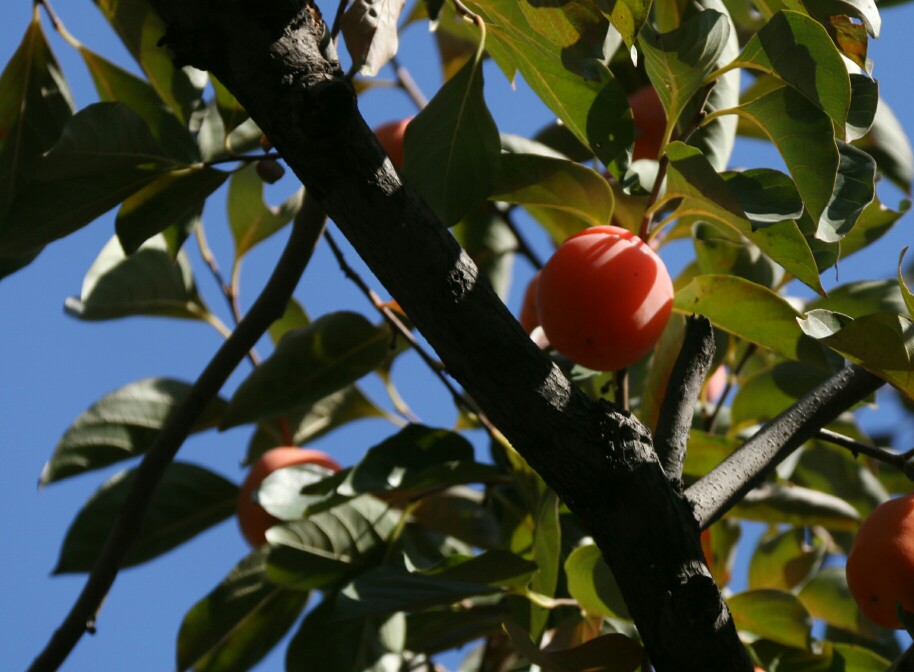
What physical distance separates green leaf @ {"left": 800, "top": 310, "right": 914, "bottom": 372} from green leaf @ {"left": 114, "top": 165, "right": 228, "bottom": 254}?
2.36 feet

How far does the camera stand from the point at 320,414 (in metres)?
1.91

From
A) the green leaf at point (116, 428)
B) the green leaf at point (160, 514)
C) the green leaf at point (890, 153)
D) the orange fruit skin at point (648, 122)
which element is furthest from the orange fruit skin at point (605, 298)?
the green leaf at point (160, 514)

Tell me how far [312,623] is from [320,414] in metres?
0.51

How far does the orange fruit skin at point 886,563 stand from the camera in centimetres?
102

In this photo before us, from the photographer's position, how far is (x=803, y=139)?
99 centimetres

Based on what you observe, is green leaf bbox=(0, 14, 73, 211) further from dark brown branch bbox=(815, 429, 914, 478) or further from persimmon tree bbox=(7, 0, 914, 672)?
dark brown branch bbox=(815, 429, 914, 478)

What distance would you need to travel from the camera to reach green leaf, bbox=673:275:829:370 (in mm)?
1155

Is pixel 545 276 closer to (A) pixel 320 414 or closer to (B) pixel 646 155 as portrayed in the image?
(B) pixel 646 155

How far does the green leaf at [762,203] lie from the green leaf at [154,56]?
0.68 meters

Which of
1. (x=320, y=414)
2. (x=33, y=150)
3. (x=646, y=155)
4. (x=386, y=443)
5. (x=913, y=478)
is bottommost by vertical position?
(x=913, y=478)

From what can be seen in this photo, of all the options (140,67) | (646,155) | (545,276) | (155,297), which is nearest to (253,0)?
(545,276)

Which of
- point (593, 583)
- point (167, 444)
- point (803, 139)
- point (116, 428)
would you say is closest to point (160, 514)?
point (116, 428)

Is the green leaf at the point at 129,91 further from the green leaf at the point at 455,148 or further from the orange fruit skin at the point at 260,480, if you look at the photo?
the orange fruit skin at the point at 260,480

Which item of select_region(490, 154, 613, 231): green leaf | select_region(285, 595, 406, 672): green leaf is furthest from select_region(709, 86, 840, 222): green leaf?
select_region(285, 595, 406, 672): green leaf
